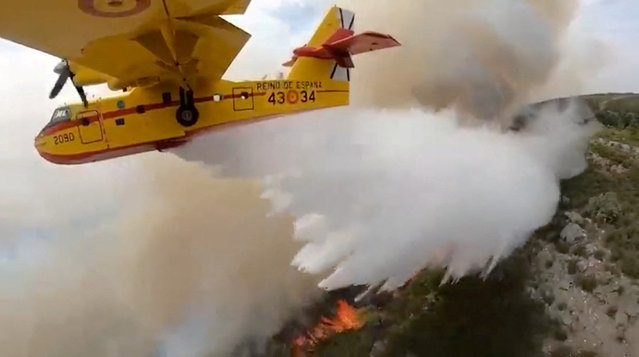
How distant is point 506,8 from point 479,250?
6743 mm

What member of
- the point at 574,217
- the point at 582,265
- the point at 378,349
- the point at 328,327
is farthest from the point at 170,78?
the point at 574,217

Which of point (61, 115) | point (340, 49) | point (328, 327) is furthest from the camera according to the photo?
point (328, 327)

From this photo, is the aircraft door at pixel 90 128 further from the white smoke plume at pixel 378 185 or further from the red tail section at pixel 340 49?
the red tail section at pixel 340 49

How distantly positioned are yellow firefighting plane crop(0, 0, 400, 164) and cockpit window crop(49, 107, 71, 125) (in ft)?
0.08

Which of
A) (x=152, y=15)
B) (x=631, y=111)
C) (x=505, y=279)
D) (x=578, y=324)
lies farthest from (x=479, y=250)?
(x=631, y=111)

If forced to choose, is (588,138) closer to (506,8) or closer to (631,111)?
(506,8)

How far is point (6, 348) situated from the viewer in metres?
25.2

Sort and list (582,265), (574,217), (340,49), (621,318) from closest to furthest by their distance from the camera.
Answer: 1. (340,49)
2. (621,318)
3. (582,265)
4. (574,217)

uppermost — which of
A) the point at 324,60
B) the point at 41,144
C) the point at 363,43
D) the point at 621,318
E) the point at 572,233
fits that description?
the point at 363,43

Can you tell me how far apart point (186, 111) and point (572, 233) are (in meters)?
11.7

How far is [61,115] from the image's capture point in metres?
14.7

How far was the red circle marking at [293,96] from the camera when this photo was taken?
15.1 metres

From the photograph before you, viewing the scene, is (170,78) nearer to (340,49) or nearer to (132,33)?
(132,33)

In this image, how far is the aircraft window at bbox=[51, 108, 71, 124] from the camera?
47.9 feet
